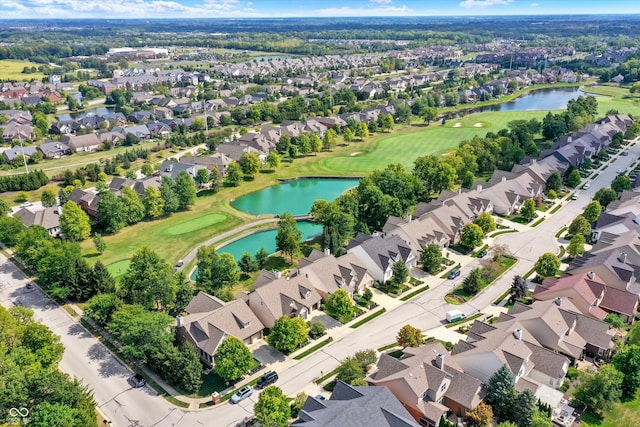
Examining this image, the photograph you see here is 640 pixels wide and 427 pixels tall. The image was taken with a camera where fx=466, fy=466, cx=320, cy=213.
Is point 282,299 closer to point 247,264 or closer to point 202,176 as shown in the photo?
point 247,264

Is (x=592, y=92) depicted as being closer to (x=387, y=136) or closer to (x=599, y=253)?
(x=387, y=136)

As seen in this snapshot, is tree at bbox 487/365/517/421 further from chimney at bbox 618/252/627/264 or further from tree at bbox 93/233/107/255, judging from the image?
tree at bbox 93/233/107/255

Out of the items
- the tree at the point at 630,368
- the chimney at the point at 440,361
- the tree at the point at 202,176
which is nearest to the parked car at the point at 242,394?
the chimney at the point at 440,361

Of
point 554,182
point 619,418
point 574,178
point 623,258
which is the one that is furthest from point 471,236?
point 574,178

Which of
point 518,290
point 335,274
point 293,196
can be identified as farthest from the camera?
point 293,196

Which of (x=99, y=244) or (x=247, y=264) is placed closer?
(x=247, y=264)

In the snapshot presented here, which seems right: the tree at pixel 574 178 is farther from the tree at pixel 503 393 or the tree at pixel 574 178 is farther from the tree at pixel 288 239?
the tree at pixel 503 393
